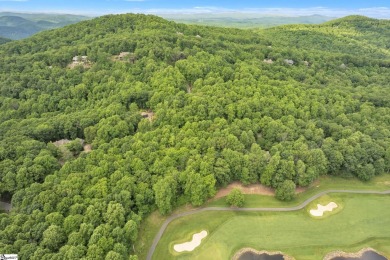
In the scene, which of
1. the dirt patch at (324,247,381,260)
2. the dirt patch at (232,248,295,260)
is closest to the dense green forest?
the dirt patch at (232,248,295,260)

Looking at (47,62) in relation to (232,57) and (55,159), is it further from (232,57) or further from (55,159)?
(232,57)

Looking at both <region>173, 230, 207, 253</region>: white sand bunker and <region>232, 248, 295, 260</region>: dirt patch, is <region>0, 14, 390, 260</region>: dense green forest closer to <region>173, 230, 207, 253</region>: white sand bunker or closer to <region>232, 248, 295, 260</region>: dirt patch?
<region>173, 230, 207, 253</region>: white sand bunker

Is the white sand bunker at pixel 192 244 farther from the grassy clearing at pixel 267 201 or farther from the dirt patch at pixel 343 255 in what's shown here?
the dirt patch at pixel 343 255

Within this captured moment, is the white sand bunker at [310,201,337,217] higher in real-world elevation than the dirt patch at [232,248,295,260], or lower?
higher

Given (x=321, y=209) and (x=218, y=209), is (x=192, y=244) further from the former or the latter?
(x=321, y=209)

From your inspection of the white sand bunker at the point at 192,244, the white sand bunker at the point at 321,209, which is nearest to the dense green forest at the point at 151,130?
the white sand bunker at the point at 321,209

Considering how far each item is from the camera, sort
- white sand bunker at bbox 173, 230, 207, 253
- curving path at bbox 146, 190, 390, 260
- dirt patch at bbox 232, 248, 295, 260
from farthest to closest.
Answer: curving path at bbox 146, 190, 390, 260
white sand bunker at bbox 173, 230, 207, 253
dirt patch at bbox 232, 248, 295, 260

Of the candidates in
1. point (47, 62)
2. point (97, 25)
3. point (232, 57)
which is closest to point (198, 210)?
point (232, 57)
